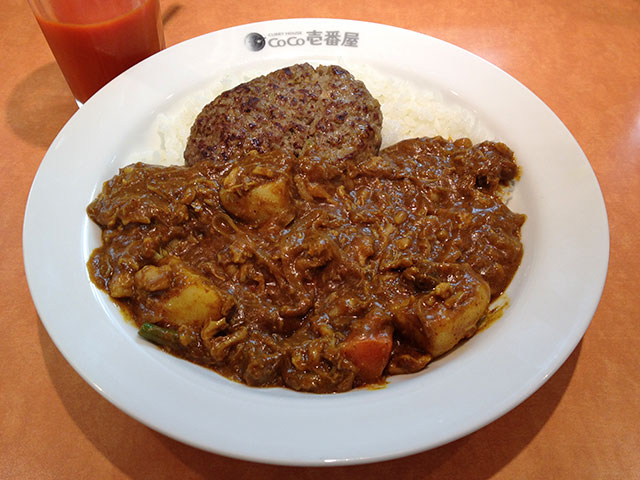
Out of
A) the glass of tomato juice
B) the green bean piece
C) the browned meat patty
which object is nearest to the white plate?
the green bean piece

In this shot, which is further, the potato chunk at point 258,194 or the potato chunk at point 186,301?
the potato chunk at point 258,194

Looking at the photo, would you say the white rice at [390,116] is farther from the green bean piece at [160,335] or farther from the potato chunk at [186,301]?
the green bean piece at [160,335]

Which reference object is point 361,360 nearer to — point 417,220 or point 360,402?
point 360,402

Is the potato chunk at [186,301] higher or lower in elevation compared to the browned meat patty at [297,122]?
lower

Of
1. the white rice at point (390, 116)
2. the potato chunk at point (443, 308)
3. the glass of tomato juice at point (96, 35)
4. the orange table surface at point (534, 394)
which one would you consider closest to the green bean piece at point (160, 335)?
the orange table surface at point (534, 394)

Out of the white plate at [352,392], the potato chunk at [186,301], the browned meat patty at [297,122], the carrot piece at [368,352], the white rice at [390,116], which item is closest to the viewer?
the white plate at [352,392]

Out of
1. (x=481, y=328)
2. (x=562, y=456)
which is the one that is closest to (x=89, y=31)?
(x=481, y=328)
